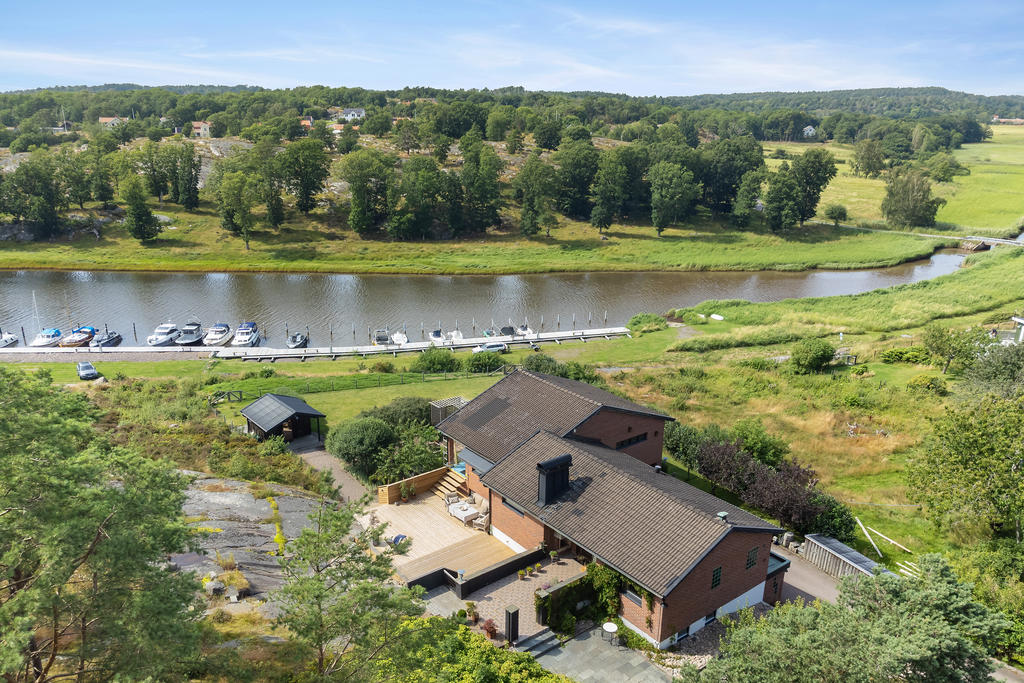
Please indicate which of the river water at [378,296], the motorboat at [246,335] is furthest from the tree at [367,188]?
the motorboat at [246,335]

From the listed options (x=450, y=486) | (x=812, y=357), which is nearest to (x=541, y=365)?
(x=450, y=486)

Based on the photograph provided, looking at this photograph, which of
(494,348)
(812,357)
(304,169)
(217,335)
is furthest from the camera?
(304,169)

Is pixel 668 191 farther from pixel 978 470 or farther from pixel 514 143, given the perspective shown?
pixel 978 470

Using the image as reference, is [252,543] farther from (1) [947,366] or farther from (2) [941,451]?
(1) [947,366]

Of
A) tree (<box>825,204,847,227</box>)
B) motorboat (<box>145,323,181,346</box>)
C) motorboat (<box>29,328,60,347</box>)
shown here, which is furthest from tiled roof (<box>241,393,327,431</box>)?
tree (<box>825,204,847,227</box>)

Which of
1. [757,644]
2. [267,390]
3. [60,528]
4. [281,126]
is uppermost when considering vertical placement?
[281,126]

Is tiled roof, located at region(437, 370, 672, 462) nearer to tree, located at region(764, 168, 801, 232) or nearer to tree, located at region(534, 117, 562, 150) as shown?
tree, located at region(764, 168, 801, 232)

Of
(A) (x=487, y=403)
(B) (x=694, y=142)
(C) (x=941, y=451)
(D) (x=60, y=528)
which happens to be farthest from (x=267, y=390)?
(B) (x=694, y=142)

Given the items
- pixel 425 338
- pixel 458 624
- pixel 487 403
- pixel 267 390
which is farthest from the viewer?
pixel 425 338
